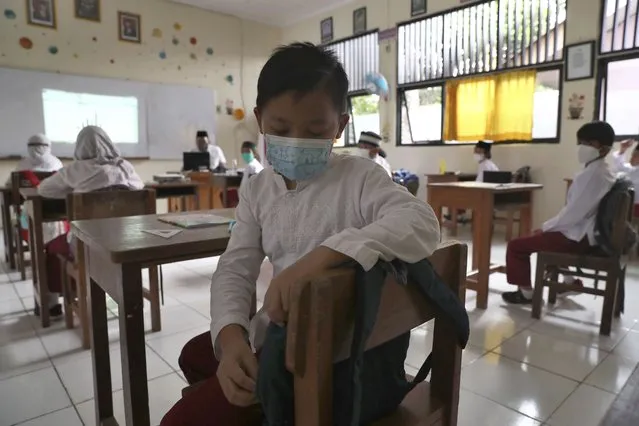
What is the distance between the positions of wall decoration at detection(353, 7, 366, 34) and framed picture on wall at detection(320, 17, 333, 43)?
0.54m

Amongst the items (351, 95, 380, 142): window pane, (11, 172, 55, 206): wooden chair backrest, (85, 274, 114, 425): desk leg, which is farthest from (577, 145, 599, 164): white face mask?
(351, 95, 380, 142): window pane

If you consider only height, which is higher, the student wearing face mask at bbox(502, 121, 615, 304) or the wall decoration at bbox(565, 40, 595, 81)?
the wall decoration at bbox(565, 40, 595, 81)

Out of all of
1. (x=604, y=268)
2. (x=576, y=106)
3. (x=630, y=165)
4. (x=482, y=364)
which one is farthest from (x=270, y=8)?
(x=482, y=364)

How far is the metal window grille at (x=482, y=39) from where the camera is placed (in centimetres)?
489

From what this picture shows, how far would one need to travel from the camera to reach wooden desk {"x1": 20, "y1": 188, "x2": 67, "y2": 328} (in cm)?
225

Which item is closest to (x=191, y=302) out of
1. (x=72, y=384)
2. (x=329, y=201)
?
(x=72, y=384)

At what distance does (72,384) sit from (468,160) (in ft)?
16.8

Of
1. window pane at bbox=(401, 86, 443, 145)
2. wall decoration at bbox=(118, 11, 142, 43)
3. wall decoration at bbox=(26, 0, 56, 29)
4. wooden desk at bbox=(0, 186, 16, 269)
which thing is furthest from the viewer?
wall decoration at bbox=(118, 11, 142, 43)

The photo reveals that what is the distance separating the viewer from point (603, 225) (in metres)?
2.14

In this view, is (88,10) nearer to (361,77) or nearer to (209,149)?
(209,149)

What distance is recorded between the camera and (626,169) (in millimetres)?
4102

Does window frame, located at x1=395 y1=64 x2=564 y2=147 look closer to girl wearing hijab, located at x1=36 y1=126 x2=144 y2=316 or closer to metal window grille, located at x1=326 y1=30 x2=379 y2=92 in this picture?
metal window grille, located at x1=326 y1=30 x2=379 y2=92

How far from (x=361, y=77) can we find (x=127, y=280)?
21.4ft

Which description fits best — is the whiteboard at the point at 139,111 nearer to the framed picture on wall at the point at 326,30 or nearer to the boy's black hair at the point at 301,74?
the framed picture on wall at the point at 326,30
